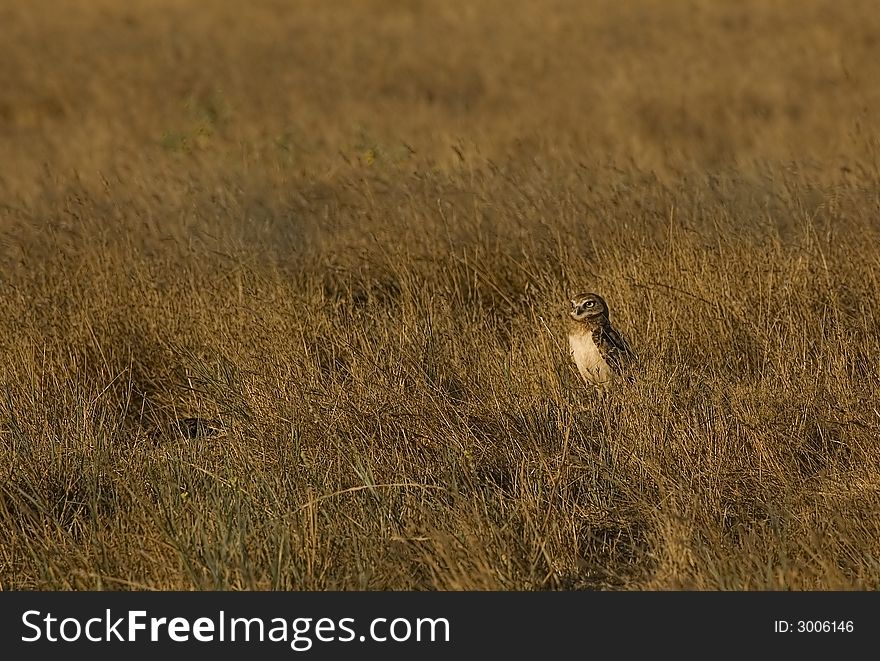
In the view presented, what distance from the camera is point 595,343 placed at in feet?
18.2

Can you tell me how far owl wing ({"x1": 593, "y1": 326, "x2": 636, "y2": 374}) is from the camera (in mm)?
5426

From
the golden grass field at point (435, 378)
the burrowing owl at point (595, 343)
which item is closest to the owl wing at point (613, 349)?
the burrowing owl at point (595, 343)

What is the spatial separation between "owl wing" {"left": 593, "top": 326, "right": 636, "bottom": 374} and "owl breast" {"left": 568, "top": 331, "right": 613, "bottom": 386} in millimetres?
22

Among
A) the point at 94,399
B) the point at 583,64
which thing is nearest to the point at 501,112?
the point at 583,64

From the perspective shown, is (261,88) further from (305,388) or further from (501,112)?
(305,388)

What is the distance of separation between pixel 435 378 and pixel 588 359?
0.68 metres

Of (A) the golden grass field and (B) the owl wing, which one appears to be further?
(B) the owl wing

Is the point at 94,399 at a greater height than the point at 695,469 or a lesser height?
greater

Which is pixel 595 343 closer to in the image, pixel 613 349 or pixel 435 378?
pixel 613 349

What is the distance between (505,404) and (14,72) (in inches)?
724

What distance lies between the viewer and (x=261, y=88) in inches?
773

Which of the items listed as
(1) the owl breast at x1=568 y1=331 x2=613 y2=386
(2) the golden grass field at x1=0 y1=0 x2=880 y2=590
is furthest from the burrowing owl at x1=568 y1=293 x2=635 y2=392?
(2) the golden grass field at x1=0 y1=0 x2=880 y2=590

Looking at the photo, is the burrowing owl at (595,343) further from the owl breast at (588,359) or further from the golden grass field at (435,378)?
the golden grass field at (435,378)

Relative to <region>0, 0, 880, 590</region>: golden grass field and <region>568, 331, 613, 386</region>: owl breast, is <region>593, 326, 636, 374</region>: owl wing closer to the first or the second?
<region>568, 331, 613, 386</region>: owl breast
